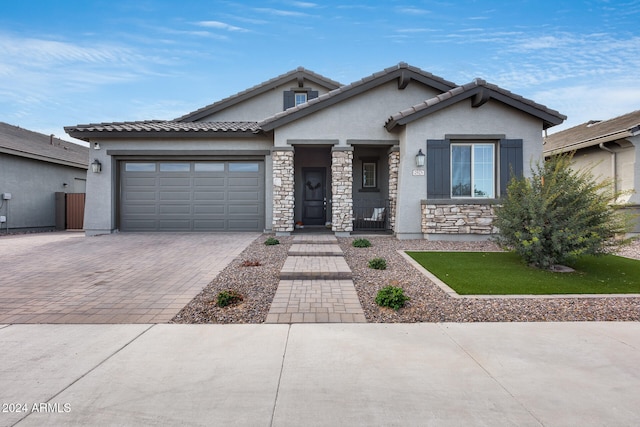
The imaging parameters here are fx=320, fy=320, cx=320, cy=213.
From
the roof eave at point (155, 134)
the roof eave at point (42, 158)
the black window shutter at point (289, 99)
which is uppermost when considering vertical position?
the black window shutter at point (289, 99)

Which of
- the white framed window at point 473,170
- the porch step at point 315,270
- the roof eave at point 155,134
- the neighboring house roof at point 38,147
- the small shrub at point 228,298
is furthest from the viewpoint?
the neighboring house roof at point 38,147

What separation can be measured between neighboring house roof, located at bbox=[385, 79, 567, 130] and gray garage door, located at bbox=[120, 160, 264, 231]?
5.72 m

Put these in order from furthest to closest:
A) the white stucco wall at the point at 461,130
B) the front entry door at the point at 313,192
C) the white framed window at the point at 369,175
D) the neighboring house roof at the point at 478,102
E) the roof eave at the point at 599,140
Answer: the front entry door at the point at 313,192, the white framed window at the point at 369,175, the roof eave at the point at 599,140, the white stucco wall at the point at 461,130, the neighboring house roof at the point at 478,102

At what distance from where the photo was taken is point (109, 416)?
84.8 inches

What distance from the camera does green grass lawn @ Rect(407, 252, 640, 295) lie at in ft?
16.9

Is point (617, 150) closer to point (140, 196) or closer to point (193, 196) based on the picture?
point (193, 196)

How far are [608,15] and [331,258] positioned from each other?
43.4ft

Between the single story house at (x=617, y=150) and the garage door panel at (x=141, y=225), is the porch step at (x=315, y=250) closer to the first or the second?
the garage door panel at (x=141, y=225)

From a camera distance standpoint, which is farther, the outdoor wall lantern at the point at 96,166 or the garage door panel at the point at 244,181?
the garage door panel at the point at 244,181

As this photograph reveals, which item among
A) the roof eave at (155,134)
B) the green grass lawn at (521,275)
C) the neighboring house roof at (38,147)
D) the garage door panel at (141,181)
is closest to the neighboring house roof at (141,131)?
the roof eave at (155,134)

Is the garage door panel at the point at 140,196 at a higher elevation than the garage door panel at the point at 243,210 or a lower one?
higher

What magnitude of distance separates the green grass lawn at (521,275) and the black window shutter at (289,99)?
1015 centimetres

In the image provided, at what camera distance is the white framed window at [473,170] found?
10016 millimetres

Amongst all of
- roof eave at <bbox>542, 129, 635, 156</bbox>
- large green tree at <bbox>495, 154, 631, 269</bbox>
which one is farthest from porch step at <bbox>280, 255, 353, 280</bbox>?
roof eave at <bbox>542, 129, 635, 156</bbox>
